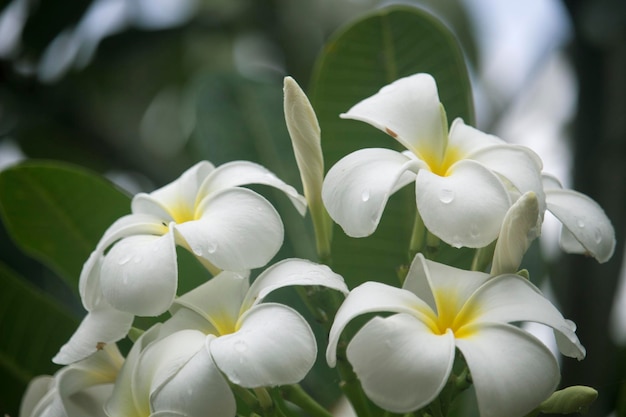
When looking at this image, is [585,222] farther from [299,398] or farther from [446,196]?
[299,398]

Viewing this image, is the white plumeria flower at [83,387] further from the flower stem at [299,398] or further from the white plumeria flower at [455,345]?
the white plumeria flower at [455,345]

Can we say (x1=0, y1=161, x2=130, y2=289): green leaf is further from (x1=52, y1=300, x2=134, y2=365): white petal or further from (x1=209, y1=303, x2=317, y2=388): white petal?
(x1=209, y1=303, x2=317, y2=388): white petal

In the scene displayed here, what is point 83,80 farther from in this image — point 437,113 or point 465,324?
point 465,324

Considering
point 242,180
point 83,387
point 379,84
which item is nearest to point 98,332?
point 83,387

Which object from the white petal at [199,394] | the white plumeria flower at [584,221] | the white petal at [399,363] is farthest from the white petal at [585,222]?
the white petal at [199,394]

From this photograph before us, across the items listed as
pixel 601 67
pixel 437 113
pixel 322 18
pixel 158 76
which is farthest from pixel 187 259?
pixel 322 18
